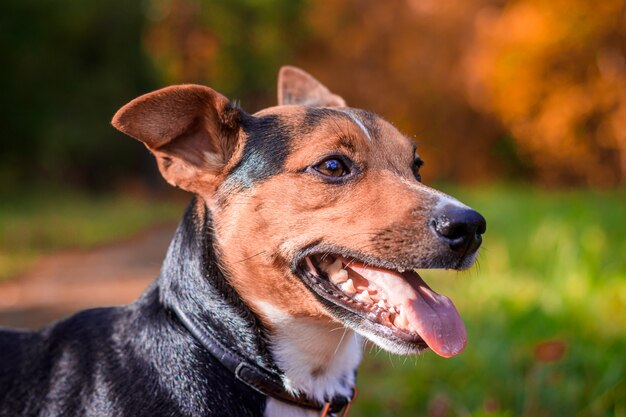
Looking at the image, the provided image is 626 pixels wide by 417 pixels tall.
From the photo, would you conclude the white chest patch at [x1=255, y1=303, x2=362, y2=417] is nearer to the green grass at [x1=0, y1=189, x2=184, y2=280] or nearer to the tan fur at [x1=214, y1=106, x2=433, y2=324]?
the tan fur at [x1=214, y1=106, x2=433, y2=324]

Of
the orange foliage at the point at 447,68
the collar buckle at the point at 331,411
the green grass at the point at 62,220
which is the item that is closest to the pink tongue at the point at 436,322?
the collar buckle at the point at 331,411

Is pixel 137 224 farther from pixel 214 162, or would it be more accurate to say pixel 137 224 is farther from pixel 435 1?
pixel 435 1

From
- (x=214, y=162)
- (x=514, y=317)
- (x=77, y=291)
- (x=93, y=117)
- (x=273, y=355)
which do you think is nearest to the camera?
(x=273, y=355)

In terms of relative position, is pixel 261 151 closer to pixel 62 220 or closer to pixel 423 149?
pixel 62 220

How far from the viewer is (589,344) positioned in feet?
16.5

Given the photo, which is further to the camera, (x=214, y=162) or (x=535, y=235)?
(x=535, y=235)

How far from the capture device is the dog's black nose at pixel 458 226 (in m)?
2.74

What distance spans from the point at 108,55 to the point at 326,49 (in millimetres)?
11505

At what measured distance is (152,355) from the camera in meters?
2.79

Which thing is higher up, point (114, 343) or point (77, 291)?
point (114, 343)

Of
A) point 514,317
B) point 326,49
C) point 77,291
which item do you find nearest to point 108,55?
point 326,49

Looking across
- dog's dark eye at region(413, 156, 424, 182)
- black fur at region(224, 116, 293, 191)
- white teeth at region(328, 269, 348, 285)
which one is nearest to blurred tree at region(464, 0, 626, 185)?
dog's dark eye at region(413, 156, 424, 182)

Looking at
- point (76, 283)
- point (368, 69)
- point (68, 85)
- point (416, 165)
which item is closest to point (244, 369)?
point (416, 165)

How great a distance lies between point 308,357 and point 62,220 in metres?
11.0
